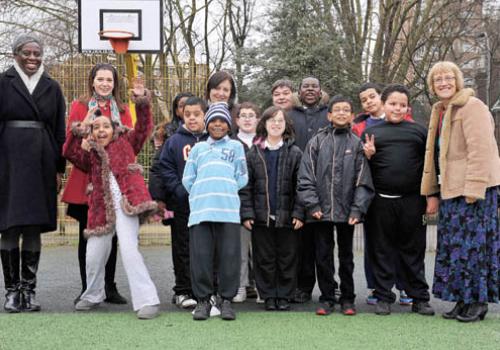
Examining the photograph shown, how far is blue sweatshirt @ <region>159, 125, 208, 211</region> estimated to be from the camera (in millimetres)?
5730

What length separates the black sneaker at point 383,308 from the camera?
552 cm

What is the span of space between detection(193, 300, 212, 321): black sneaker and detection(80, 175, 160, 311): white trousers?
1.17ft

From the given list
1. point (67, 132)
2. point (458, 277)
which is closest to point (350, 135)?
point (458, 277)

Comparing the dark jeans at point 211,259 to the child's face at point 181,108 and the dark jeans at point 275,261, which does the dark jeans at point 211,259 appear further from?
the child's face at point 181,108

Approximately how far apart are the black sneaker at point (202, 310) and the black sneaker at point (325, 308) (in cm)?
94

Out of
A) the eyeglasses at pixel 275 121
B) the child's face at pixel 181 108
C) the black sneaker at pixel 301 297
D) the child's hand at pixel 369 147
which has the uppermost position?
the child's face at pixel 181 108

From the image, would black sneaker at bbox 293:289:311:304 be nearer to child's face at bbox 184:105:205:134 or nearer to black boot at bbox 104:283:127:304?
black boot at bbox 104:283:127:304

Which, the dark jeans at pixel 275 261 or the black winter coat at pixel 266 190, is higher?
the black winter coat at pixel 266 190

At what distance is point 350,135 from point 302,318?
64.7 inches

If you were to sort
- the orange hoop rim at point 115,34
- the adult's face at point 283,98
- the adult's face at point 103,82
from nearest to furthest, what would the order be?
the adult's face at point 103,82 < the adult's face at point 283,98 < the orange hoop rim at point 115,34

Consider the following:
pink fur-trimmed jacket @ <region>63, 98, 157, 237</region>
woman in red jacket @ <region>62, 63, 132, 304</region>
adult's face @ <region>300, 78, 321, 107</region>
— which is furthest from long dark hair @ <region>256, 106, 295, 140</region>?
woman in red jacket @ <region>62, 63, 132, 304</region>

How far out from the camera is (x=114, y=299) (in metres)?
6.04

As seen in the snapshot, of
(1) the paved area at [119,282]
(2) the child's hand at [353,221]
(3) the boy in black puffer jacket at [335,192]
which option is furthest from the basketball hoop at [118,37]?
(2) the child's hand at [353,221]

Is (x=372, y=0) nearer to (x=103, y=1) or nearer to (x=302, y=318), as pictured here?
(x=103, y=1)
